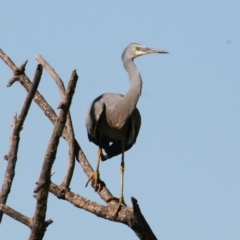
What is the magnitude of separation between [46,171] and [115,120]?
3609 millimetres

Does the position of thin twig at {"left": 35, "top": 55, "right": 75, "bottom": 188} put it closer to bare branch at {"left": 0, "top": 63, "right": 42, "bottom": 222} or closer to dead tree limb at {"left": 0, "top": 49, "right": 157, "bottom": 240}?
dead tree limb at {"left": 0, "top": 49, "right": 157, "bottom": 240}

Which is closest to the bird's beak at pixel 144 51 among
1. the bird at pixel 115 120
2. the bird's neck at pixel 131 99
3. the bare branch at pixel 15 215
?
the bird at pixel 115 120

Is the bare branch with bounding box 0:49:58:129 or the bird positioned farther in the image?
the bird

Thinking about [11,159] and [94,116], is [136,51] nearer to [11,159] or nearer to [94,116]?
[94,116]

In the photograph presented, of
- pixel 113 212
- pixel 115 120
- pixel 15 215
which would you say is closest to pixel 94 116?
pixel 115 120

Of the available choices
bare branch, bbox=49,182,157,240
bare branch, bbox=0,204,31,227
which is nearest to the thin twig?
bare branch, bbox=49,182,157,240

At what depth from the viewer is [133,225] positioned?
6.01m

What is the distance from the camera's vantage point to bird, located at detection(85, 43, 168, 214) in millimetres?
8625

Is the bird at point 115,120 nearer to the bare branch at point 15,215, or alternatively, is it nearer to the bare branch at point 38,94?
the bare branch at point 38,94

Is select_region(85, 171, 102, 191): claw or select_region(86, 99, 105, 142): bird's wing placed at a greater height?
select_region(86, 99, 105, 142): bird's wing

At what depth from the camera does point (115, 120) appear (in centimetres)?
869

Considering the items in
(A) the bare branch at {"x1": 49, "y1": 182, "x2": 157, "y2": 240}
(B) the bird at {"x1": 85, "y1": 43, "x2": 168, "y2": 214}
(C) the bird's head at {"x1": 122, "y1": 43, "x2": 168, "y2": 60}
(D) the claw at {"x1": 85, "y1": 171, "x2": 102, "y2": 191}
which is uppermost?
(C) the bird's head at {"x1": 122, "y1": 43, "x2": 168, "y2": 60}

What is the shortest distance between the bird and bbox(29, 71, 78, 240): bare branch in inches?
122

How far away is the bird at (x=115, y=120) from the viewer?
340 inches
